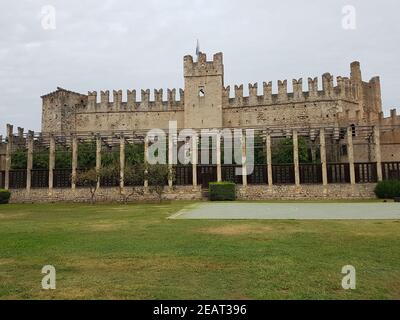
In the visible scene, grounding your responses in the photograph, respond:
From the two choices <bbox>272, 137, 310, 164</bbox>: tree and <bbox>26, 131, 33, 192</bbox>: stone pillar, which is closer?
<bbox>272, 137, 310, 164</bbox>: tree

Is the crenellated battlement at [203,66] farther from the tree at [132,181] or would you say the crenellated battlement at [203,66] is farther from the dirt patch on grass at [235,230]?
the dirt patch on grass at [235,230]

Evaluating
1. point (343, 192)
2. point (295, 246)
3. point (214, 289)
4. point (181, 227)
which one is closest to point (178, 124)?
point (343, 192)

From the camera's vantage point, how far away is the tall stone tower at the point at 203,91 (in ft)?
140

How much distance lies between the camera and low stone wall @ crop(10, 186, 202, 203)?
102ft

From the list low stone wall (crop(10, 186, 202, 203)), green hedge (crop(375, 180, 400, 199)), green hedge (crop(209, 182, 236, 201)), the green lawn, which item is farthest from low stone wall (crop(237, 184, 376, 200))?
the green lawn

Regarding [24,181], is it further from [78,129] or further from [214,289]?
[214,289]

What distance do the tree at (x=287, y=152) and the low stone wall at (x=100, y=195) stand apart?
26.0 feet

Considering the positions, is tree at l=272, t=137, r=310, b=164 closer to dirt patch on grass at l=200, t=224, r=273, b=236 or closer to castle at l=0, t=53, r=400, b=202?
castle at l=0, t=53, r=400, b=202

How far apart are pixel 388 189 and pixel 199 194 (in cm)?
1502

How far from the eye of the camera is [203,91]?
1697 inches

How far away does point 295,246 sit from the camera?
8.46 metres

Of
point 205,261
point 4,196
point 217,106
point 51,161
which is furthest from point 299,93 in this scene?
point 205,261

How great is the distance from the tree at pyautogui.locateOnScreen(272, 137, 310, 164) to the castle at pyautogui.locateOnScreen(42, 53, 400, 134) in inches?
249

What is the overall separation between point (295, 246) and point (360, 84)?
135 ft
